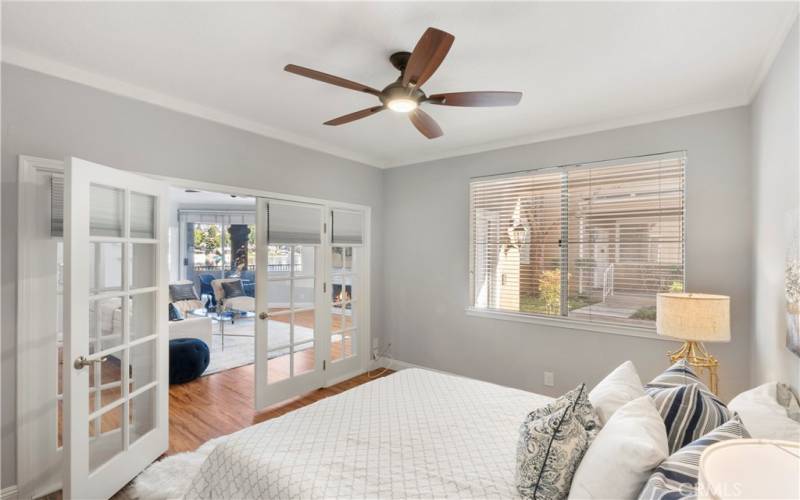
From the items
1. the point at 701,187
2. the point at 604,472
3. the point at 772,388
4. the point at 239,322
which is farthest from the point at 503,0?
the point at 239,322

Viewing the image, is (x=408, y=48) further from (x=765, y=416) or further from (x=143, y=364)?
(x=143, y=364)

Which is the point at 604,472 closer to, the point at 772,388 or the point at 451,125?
the point at 772,388

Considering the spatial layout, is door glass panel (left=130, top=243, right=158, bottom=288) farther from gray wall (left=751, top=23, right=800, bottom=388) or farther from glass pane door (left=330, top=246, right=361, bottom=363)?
gray wall (left=751, top=23, right=800, bottom=388)

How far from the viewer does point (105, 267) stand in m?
2.27

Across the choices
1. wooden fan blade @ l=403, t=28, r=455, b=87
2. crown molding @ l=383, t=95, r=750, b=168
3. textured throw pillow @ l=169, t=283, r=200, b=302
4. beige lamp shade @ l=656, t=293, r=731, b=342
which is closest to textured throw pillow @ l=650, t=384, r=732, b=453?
beige lamp shade @ l=656, t=293, r=731, b=342

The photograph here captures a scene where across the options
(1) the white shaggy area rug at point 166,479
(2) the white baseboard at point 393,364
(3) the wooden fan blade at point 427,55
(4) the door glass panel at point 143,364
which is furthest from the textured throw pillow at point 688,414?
(2) the white baseboard at point 393,364

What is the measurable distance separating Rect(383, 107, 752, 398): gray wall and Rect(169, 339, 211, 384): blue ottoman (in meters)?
2.12

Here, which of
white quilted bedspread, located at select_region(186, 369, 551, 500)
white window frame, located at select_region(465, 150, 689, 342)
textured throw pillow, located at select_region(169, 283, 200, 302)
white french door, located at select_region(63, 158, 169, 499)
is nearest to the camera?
white quilted bedspread, located at select_region(186, 369, 551, 500)

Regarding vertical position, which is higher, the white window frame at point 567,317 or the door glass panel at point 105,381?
the white window frame at point 567,317

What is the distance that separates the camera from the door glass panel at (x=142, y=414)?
2.48m

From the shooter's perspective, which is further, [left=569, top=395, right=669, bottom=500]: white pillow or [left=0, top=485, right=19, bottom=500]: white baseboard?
[left=0, top=485, right=19, bottom=500]: white baseboard

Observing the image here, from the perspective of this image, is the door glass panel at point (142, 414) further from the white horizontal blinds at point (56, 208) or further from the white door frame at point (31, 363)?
the white horizontal blinds at point (56, 208)

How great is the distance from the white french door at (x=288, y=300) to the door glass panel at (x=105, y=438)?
3.78 feet

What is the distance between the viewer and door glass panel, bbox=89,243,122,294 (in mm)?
2189
